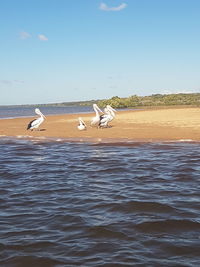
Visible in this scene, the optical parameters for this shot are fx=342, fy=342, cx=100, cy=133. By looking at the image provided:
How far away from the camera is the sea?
4090mm

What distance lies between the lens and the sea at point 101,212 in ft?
13.4

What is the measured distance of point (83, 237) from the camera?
4621 millimetres

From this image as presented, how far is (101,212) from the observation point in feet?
18.4

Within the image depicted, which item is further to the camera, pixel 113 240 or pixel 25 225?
pixel 25 225

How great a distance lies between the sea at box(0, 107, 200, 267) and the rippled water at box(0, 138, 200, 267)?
1 centimetres

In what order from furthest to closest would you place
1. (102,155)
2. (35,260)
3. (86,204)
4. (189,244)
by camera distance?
(102,155) → (86,204) → (189,244) → (35,260)

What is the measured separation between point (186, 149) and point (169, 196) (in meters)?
6.01

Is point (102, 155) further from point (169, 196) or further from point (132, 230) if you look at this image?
point (132, 230)

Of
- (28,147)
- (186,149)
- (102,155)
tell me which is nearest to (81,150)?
(102,155)

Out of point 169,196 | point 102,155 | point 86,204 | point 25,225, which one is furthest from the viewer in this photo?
point 102,155

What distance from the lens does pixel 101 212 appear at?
561 centimetres

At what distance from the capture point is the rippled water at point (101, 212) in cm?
409

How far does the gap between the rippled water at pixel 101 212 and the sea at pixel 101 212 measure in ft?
0.04

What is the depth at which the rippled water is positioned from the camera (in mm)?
4094
